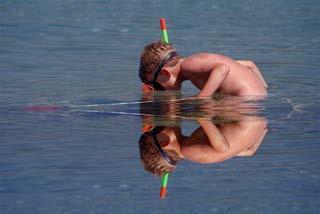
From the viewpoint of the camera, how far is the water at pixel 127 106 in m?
4.63

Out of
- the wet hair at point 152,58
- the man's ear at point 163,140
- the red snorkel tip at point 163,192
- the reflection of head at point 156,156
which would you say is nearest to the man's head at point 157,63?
the wet hair at point 152,58

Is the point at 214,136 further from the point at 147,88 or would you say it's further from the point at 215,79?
the point at 147,88

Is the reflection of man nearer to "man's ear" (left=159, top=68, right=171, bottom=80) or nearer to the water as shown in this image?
the water

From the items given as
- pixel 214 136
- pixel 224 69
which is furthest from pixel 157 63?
pixel 214 136

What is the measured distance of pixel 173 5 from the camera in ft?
40.9

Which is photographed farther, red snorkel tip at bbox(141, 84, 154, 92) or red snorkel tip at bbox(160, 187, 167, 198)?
red snorkel tip at bbox(141, 84, 154, 92)

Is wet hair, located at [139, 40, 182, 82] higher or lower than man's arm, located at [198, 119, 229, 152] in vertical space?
lower

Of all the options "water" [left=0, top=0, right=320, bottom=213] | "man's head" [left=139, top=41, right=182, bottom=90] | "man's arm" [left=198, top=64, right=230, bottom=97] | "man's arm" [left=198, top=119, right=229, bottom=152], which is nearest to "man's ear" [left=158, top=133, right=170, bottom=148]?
"water" [left=0, top=0, right=320, bottom=213]

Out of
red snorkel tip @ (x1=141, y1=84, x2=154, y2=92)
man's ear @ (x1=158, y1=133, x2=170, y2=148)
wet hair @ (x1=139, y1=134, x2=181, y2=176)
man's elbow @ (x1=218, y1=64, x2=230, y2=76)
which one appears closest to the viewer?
wet hair @ (x1=139, y1=134, x2=181, y2=176)

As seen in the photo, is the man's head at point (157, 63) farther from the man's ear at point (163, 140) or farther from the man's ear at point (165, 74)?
the man's ear at point (163, 140)

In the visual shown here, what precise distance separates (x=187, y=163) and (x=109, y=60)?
3.74 metres

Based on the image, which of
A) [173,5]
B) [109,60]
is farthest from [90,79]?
[173,5]

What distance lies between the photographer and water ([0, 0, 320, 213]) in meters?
4.63

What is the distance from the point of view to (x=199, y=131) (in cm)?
598
